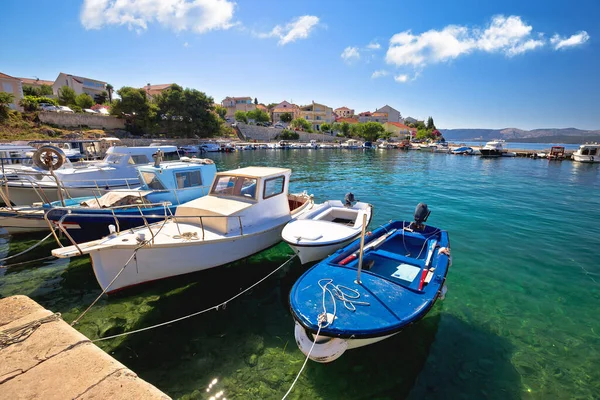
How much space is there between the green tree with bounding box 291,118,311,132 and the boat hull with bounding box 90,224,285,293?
89.8 metres

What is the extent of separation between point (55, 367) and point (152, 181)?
9.96 meters

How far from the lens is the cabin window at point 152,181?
11797mm

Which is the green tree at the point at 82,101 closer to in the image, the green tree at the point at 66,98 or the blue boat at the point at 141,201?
the green tree at the point at 66,98

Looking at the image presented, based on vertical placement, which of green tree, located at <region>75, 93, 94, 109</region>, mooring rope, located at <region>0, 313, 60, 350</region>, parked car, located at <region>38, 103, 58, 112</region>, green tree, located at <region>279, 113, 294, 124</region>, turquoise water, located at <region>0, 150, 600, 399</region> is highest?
green tree, located at <region>279, 113, 294, 124</region>

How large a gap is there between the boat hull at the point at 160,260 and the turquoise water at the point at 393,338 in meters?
0.75

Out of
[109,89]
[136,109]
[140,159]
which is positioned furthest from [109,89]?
[140,159]

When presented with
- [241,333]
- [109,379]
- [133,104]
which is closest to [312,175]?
[241,333]

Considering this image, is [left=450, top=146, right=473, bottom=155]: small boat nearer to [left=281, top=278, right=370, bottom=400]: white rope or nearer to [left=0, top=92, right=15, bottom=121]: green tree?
[left=281, top=278, right=370, bottom=400]: white rope

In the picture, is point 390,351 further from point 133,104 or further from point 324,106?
point 324,106

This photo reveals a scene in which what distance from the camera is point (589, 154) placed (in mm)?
43531

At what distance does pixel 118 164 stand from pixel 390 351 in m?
17.6

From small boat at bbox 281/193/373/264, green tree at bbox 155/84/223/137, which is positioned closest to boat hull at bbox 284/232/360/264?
small boat at bbox 281/193/373/264

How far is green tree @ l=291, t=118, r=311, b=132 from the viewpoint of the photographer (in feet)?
307

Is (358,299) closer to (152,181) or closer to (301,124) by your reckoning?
(152,181)
